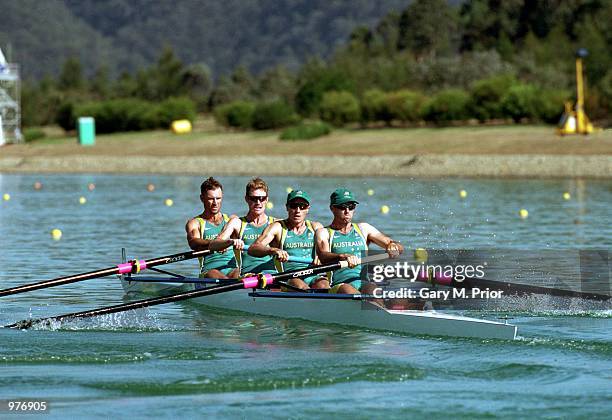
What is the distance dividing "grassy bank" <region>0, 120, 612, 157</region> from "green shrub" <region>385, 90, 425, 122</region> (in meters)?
2.17

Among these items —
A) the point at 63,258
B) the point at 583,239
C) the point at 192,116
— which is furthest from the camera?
the point at 192,116

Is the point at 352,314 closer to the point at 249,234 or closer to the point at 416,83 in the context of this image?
the point at 249,234

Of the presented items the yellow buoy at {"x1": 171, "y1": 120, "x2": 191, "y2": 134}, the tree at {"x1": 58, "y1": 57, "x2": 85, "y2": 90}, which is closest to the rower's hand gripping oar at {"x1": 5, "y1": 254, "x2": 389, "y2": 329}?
the yellow buoy at {"x1": 171, "y1": 120, "x2": 191, "y2": 134}

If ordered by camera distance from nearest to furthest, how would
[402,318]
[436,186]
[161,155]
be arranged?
[402,318] → [436,186] → [161,155]

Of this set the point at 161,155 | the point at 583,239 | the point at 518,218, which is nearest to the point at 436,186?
the point at 518,218

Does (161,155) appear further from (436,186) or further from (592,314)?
(592,314)

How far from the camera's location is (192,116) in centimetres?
7919

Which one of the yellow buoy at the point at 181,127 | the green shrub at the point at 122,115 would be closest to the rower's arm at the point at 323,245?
the yellow buoy at the point at 181,127

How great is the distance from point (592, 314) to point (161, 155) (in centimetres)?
4318

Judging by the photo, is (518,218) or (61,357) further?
(518,218)

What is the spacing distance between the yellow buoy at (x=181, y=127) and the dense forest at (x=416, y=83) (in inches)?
85.7

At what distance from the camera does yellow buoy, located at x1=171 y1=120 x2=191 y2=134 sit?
72419 mm

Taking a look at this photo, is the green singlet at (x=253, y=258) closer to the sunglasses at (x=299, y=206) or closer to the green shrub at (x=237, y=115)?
the sunglasses at (x=299, y=206)

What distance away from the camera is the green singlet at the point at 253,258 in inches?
600
